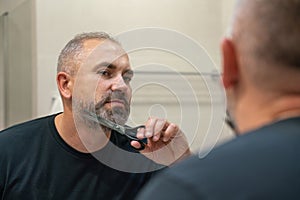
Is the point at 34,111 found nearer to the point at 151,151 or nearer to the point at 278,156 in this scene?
the point at 151,151

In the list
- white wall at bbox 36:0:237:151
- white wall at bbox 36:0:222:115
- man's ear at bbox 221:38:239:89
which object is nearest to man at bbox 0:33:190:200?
white wall at bbox 36:0:237:151

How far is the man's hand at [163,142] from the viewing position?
1102 millimetres

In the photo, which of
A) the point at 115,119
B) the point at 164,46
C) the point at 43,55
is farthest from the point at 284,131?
the point at 43,55

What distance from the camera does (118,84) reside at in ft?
4.00

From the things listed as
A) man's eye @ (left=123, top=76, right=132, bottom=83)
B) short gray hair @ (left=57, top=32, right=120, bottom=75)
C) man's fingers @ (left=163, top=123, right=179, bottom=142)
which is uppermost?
short gray hair @ (left=57, top=32, right=120, bottom=75)

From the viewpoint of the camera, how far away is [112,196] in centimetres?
114

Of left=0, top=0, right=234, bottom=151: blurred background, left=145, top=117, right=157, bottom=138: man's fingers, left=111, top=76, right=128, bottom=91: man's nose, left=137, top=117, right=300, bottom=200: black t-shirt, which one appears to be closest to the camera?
left=137, top=117, right=300, bottom=200: black t-shirt

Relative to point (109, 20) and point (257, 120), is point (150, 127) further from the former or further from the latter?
point (109, 20)

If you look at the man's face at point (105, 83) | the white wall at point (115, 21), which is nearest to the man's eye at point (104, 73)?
the man's face at point (105, 83)

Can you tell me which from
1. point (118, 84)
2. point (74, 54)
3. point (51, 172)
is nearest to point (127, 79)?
point (118, 84)

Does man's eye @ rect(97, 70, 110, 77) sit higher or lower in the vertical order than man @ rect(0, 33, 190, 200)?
higher

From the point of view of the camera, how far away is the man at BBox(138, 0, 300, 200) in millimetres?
452

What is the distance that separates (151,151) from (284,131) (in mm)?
740

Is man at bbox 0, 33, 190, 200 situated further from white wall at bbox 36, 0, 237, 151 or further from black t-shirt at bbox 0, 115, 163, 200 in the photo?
white wall at bbox 36, 0, 237, 151
